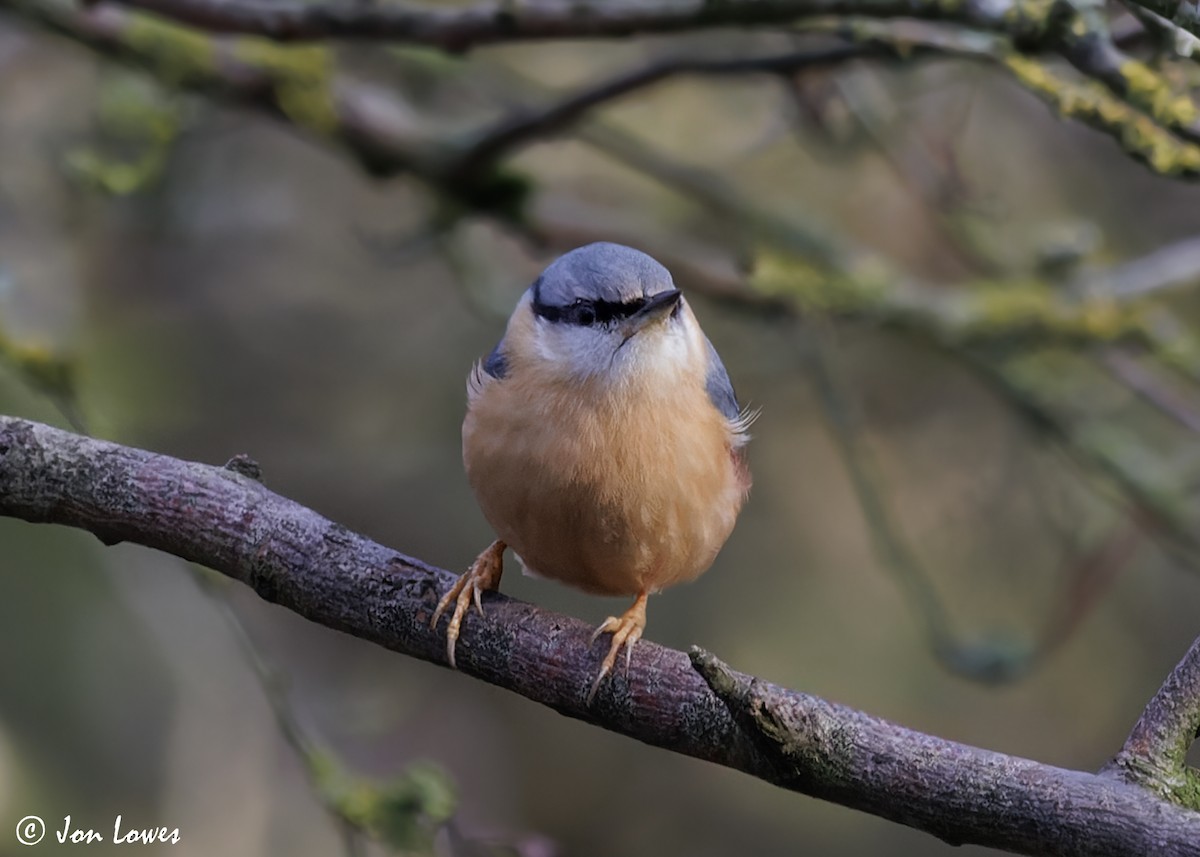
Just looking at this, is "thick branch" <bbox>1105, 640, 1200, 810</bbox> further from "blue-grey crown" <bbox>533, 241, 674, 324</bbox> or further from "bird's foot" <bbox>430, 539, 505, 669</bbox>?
"blue-grey crown" <bbox>533, 241, 674, 324</bbox>

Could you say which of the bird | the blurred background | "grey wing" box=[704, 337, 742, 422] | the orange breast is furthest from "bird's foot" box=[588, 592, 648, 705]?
the blurred background

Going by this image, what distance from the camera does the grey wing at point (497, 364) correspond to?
3.04 m

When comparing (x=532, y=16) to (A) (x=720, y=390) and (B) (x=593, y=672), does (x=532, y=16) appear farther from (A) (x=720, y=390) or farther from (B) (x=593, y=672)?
(B) (x=593, y=672)

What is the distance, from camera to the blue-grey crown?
117 inches

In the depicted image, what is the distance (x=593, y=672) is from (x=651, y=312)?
35.7 inches

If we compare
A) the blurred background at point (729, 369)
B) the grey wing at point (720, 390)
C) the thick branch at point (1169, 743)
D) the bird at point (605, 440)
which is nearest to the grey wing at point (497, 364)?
the bird at point (605, 440)

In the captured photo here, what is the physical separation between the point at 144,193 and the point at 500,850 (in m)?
2.46

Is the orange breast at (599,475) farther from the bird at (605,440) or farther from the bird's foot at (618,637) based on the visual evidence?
the bird's foot at (618,637)

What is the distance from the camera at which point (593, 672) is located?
7.84ft

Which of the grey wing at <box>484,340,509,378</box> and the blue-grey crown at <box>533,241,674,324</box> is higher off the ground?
the blue-grey crown at <box>533,241,674,324</box>

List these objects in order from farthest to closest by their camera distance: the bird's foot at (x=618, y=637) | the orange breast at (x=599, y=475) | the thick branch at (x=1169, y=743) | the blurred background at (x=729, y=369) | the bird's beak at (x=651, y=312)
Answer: the blurred background at (x=729, y=369), the bird's beak at (x=651, y=312), the orange breast at (x=599, y=475), the bird's foot at (x=618, y=637), the thick branch at (x=1169, y=743)

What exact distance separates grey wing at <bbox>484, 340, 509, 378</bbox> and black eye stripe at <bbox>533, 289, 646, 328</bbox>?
0.47 feet

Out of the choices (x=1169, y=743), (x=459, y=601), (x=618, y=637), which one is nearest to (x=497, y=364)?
(x=459, y=601)

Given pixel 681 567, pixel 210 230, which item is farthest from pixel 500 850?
pixel 210 230
